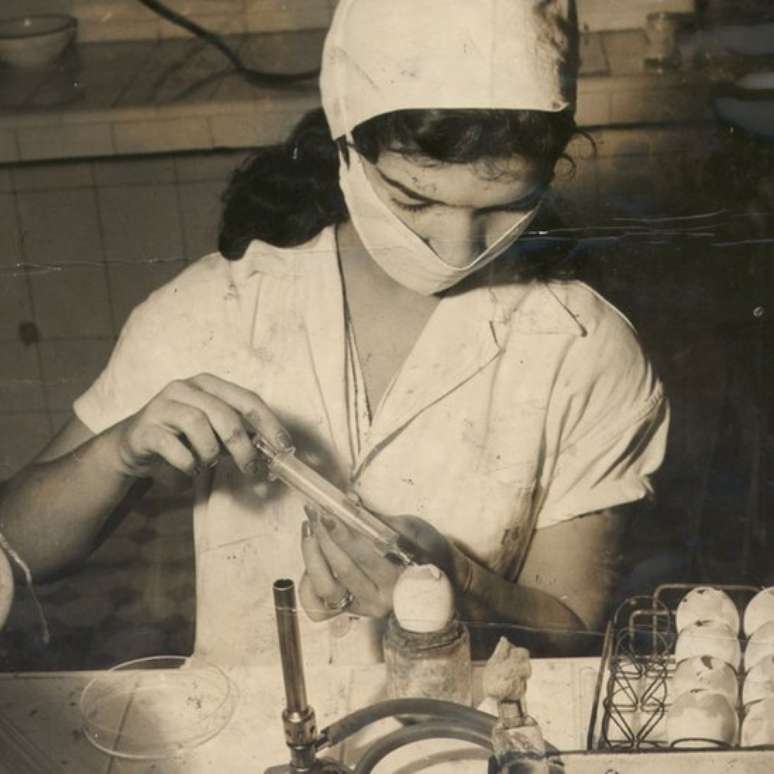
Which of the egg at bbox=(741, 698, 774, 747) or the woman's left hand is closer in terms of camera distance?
the egg at bbox=(741, 698, 774, 747)

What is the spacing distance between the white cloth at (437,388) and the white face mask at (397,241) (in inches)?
1.3

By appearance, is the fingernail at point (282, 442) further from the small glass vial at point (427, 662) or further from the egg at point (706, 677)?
the egg at point (706, 677)

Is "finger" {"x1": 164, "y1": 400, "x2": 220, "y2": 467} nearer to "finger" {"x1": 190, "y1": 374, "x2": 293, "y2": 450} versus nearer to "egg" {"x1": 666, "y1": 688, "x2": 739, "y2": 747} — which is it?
"finger" {"x1": 190, "y1": 374, "x2": 293, "y2": 450}

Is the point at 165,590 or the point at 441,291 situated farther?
the point at 165,590

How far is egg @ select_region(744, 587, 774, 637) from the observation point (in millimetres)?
1128

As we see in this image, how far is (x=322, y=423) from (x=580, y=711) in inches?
13.7

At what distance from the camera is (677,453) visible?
1186mm

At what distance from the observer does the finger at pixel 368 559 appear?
3.77 feet

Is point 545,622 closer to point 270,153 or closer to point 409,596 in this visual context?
point 409,596

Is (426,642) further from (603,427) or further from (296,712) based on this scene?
(603,427)

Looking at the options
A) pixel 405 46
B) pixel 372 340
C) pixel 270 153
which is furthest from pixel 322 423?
pixel 405 46

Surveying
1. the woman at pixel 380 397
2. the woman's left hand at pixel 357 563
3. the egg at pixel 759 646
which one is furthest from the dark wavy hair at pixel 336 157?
the egg at pixel 759 646

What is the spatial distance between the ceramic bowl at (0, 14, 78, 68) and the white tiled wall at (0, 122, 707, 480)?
0.30 ft

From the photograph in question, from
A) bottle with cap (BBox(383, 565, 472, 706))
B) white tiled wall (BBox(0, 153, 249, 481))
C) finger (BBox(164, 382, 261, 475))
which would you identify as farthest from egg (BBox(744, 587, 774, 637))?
white tiled wall (BBox(0, 153, 249, 481))
